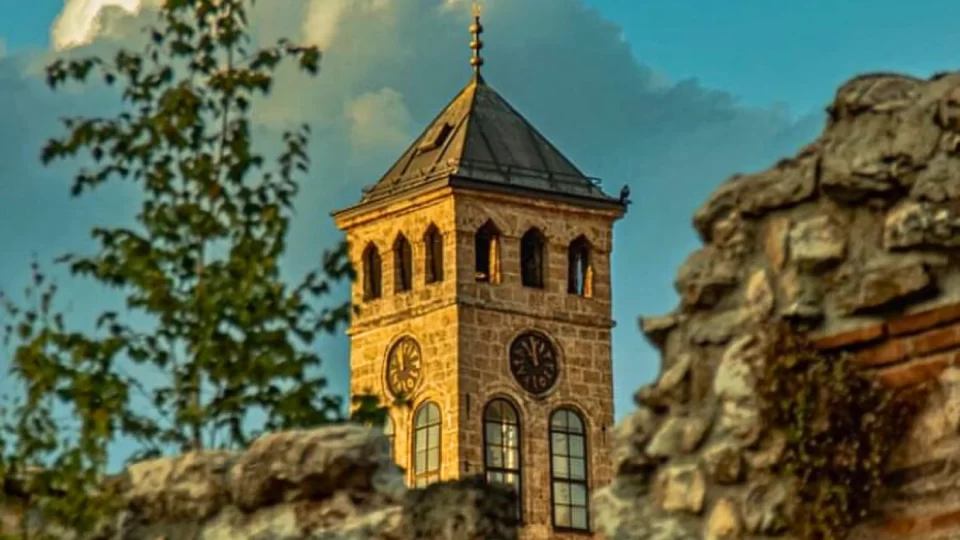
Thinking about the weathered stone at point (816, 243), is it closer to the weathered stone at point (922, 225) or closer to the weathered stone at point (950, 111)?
the weathered stone at point (922, 225)

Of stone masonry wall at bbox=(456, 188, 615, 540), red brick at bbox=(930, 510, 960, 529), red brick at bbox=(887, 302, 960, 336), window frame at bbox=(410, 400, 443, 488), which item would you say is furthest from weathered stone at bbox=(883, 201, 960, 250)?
stone masonry wall at bbox=(456, 188, 615, 540)

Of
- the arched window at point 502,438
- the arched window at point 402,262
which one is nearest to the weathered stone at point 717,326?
the arched window at point 502,438

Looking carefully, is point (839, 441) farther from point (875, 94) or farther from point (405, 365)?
point (405, 365)

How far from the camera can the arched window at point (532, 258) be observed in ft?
272

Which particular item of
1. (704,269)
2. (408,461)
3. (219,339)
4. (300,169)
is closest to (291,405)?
(219,339)

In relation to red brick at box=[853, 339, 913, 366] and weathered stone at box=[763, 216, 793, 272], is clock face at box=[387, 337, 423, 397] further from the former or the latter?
red brick at box=[853, 339, 913, 366]

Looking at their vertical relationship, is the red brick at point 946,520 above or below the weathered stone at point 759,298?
below

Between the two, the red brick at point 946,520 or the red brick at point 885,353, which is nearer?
the red brick at point 946,520

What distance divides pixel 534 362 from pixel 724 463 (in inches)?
2976

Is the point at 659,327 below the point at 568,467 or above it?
below

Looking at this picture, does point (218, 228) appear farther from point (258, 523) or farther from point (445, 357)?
point (445, 357)

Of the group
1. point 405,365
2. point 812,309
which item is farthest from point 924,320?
point 405,365

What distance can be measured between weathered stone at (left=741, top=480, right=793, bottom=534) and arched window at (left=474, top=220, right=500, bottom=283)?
75146 millimetres

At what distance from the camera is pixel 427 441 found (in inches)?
3182
